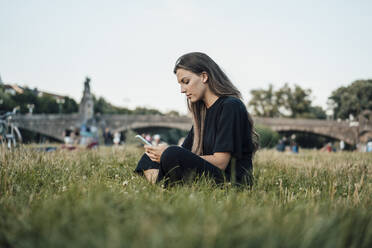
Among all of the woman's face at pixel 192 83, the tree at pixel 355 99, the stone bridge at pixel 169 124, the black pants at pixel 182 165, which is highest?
the tree at pixel 355 99

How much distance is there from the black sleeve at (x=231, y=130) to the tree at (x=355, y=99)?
178 feet

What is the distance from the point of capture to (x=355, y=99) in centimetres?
4975

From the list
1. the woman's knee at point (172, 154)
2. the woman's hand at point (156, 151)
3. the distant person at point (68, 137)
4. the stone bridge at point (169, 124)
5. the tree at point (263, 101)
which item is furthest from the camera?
the tree at point (263, 101)

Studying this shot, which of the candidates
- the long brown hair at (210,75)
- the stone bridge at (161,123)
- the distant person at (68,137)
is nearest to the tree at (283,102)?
the stone bridge at (161,123)

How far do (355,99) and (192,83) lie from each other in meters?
54.7

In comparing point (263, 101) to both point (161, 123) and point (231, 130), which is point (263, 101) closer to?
point (161, 123)

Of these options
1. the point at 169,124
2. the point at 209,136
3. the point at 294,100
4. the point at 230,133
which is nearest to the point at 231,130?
the point at 230,133

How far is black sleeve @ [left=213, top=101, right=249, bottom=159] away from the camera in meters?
2.14

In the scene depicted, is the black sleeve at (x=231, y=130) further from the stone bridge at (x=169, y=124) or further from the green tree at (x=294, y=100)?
the green tree at (x=294, y=100)

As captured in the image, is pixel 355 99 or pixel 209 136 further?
pixel 355 99

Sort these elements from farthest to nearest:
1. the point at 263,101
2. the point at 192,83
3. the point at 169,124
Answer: the point at 263,101, the point at 169,124, the point at 192,83

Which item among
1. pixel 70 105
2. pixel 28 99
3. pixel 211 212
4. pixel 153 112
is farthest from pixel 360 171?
pixel 153 112

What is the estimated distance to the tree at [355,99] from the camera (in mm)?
49531

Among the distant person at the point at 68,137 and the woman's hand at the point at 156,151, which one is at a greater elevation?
the woman's hand at the point at 156,151
